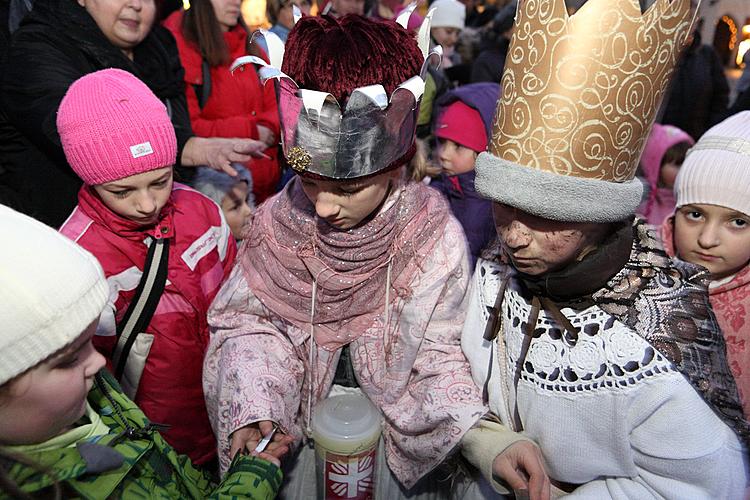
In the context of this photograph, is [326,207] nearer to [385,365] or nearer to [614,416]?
[385,365]

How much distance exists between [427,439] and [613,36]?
1170mm

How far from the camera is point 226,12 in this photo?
3.27 meters

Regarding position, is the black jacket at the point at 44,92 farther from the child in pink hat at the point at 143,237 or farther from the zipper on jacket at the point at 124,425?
the zipper on jacket at the point at 124,425

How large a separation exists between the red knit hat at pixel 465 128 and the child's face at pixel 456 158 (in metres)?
0.03

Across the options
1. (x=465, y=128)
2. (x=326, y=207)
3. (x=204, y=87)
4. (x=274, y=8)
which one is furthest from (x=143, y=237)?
(x=274, y=8)

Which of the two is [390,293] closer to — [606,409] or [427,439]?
[427,439]

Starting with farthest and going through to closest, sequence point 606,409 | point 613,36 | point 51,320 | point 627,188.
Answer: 1. point 606,409
2. point 627,188
3. point 613,36
4. point 51,320

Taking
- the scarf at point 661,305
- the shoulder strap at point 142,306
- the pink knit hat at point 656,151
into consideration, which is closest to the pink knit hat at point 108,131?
the shoulder strap at point 142,306

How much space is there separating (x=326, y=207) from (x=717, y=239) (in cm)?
130

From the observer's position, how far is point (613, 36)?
1091mm

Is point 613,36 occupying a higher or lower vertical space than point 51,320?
higher

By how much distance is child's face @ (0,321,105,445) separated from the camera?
0.98 metres

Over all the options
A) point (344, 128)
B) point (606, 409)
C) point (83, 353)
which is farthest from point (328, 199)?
point (606, 409)

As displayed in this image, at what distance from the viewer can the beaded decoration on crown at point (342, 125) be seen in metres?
1.38
